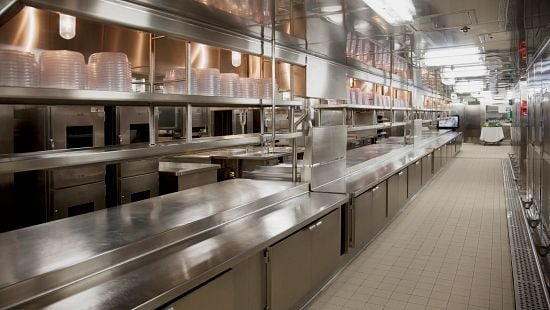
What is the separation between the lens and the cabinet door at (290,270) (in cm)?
234

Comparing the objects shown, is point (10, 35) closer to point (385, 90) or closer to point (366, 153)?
point (366, 153)

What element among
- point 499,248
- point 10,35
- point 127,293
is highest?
point 10,35

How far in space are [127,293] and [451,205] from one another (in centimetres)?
557

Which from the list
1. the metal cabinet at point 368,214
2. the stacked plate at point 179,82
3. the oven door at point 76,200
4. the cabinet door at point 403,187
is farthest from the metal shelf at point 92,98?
the cabinet door at point 403,187

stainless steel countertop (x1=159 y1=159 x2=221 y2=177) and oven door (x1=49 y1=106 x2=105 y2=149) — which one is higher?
oven door (x1=49 y1=106 x2=105 y2=149)

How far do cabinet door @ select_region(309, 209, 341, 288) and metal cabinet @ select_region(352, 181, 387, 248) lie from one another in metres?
0.41

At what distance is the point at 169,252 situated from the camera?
2.11 metres

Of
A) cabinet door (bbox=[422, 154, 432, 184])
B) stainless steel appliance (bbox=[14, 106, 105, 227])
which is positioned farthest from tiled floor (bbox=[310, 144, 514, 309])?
stainless steel appliance (bbox=[14, 106, 105, 227])

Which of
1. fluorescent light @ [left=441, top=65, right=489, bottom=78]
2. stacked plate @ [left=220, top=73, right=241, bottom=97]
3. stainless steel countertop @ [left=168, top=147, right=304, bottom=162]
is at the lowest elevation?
stainless steel countertop @ [left=168, top=147, right=304, bottom=162]

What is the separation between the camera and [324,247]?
303 centimetres

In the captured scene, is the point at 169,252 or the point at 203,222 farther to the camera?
the point at 203,222

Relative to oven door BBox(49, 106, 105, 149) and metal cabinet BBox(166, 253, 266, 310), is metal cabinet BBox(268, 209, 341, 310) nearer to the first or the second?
metal cabinet BBox(166, 253, 266, 310)

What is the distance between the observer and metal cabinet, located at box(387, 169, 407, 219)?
4.88 meters

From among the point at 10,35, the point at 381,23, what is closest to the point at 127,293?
the point at 10,35
